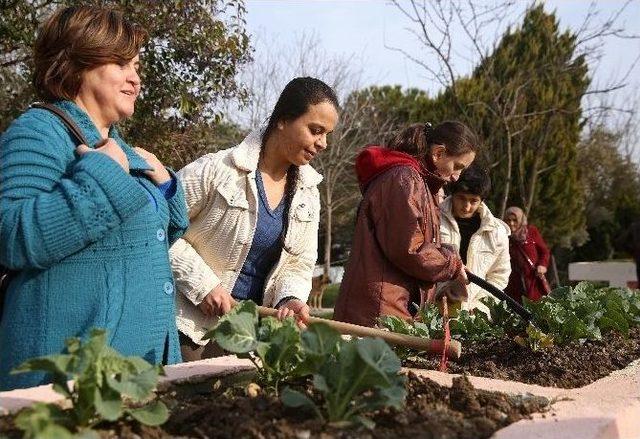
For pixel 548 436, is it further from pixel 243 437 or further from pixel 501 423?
pixel 243 437

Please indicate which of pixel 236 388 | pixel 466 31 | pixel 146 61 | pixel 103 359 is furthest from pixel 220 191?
pixel 466 31

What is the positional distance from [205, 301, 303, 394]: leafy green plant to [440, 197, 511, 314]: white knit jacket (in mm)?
3505

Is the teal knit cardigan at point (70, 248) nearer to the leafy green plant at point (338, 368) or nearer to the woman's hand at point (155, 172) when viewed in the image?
the woman's hand at point (155, 172)

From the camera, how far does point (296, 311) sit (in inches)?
112

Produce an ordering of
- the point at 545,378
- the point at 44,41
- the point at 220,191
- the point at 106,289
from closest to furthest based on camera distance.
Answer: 1. the point at 106,289
2. the point at 44,41
3. the point at 545,378
4. the point at 220,191

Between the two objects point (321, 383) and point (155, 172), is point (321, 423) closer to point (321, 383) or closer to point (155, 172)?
point (321, 383)

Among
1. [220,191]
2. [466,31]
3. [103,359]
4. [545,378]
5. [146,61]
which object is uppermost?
[466,31]

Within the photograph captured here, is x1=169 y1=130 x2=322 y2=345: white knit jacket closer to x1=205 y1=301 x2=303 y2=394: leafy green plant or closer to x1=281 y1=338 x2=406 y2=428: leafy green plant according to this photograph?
x1=205 y1=301 x2=303 y2=394: leafy green plant

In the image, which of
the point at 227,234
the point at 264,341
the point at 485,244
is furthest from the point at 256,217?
the point at 485,244

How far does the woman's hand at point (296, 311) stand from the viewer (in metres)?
2.57

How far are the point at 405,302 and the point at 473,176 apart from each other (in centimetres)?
201

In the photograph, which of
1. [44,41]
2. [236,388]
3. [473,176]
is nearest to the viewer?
[236,388]

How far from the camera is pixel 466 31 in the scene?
1188 centimetres

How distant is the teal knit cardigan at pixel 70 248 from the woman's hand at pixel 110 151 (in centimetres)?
4
